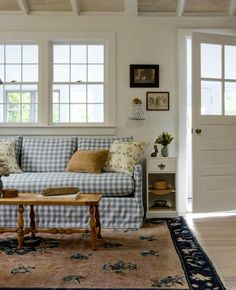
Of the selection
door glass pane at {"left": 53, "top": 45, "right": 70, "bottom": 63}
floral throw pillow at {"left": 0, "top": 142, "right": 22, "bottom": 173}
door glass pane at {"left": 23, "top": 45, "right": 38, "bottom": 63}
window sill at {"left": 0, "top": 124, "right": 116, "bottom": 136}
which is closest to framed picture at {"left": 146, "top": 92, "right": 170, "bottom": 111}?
window sill at {"left": 0, "top": 124, "right": 116, "bottom": 136}

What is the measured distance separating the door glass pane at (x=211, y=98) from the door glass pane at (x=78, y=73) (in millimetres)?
1592

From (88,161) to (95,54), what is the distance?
65.3 inches

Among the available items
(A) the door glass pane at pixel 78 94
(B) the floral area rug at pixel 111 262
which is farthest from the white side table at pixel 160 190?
(A) the door glass pane at pixel 78 94

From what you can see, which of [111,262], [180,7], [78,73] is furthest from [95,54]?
[111,262]

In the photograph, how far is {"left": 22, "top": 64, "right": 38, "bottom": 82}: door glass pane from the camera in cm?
493

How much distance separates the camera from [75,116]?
196 inches

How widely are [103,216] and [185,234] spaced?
2.77ft

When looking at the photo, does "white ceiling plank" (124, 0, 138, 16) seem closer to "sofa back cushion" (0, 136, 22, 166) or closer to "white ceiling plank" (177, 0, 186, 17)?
"white ceiling plank" (177, 0, 186, 17)

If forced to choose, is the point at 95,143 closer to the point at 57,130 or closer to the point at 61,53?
the point at 57,130

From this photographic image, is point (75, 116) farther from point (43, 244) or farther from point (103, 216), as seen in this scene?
point (43, 244)

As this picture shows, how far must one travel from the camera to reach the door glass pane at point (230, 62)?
4.73 m

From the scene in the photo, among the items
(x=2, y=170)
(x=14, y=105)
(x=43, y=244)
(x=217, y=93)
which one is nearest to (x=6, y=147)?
(x=14, y=105)

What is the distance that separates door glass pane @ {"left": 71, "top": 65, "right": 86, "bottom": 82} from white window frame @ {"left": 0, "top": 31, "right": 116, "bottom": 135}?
1.09 feet

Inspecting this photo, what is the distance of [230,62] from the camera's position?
4.75m
